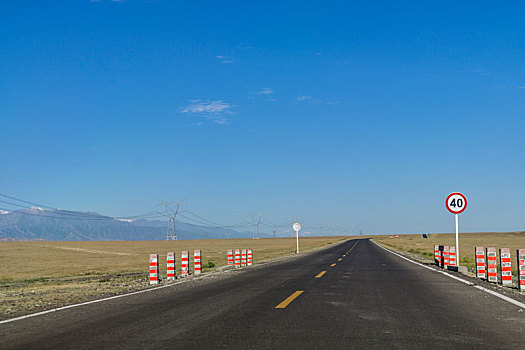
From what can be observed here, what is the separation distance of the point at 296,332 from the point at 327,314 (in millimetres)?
1636

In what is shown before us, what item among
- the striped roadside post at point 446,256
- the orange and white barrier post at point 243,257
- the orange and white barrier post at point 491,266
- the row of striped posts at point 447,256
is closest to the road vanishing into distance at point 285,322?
the orange and white barrier post at point 491,266

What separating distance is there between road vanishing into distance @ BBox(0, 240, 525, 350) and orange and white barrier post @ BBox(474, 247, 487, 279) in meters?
3.47

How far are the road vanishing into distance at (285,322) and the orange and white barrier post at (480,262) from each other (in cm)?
347

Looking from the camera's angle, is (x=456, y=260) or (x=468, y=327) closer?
(x=468, y=327)

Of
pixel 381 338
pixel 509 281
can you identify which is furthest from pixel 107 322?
pixel 509 281

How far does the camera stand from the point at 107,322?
25.9ft

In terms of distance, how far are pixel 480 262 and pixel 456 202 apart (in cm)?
516

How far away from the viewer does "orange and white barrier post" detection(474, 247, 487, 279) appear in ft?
49.0

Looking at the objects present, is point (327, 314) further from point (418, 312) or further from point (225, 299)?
point (225, 299)

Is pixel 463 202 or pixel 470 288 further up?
pixel 463 202

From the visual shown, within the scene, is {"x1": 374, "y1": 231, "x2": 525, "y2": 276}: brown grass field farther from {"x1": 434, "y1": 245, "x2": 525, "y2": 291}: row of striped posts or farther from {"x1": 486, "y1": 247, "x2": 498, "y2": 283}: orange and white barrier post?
{"x1": 486, "y1": 247, "x2": 498, "y2": 283}: orange and white barrier post

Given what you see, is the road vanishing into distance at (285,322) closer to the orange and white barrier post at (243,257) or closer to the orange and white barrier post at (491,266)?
the orange and white barrier post at (491,266)

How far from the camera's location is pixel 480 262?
49.2 ft

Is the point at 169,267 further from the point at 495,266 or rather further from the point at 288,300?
the point at 495,266
